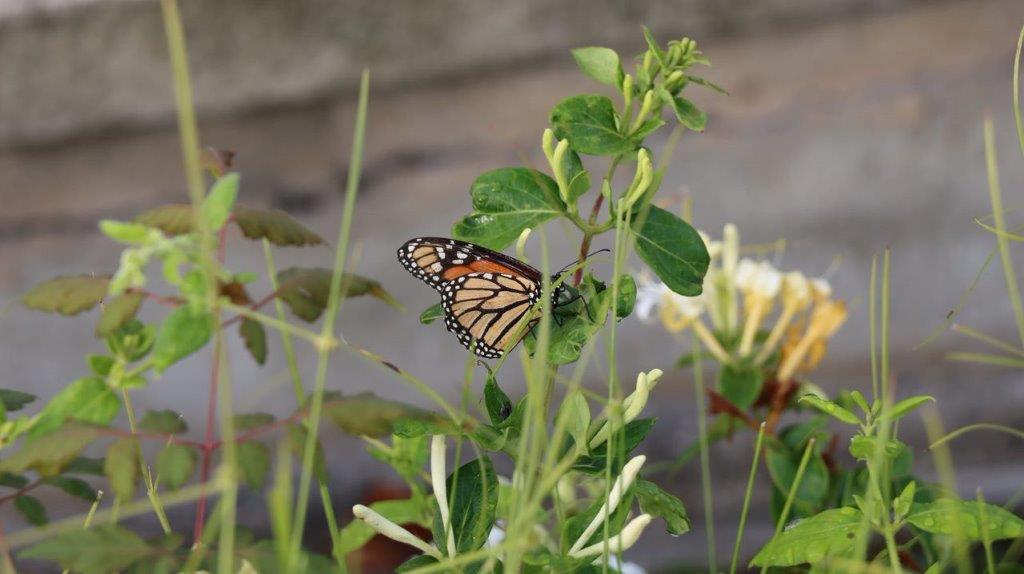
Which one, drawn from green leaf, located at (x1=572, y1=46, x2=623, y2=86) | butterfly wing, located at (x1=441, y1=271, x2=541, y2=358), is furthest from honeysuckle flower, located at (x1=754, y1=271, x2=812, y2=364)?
green leaf, located at (x1=572, y1=46, x2=623, y2=86)

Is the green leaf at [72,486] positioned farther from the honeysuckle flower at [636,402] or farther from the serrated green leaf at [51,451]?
the honeysuckle flower at [636,402]

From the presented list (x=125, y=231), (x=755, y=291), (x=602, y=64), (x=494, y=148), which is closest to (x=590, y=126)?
(x=602, y=64)

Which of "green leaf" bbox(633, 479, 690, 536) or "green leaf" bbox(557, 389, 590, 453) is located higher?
"green leaf" bbox(557, 389, 590, 453)

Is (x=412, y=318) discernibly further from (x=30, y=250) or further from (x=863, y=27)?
(x=863, y=27)

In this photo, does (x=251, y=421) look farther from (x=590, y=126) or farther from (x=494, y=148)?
(x=494, y=148)

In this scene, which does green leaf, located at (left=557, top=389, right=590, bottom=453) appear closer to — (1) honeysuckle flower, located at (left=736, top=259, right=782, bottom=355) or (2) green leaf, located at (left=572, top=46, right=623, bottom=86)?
(2) green leaf, located at (left=572, top=46, right=623, bottom=86)

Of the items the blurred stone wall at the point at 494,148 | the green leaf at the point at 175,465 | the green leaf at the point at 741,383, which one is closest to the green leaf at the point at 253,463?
the green leaf at the point at 175,465
